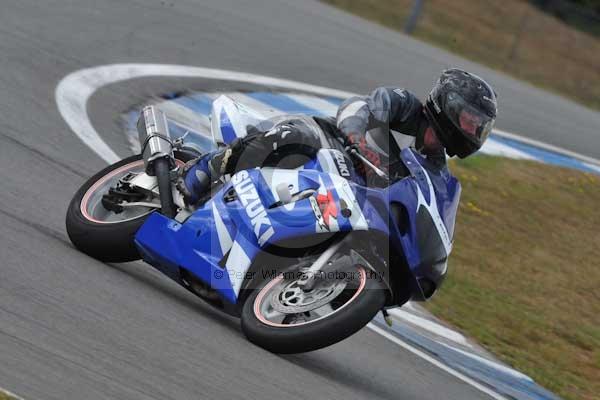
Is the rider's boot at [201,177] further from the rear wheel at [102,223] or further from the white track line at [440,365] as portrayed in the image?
the white track line at [440,365]

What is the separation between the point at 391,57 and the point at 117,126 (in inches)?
339

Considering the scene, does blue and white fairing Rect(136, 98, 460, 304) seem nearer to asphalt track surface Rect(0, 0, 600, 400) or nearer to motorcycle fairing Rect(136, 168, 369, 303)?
motorcycle fairing Rect(136, 168, 369, 303)

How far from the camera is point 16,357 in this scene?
4273 mm

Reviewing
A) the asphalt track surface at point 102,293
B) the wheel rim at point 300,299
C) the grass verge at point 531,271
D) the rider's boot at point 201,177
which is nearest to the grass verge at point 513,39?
the grass verge at point 531,271

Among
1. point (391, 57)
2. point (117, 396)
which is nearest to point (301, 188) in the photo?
point (117, 396)

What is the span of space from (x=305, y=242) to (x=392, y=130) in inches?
31.6

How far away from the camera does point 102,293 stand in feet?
18.1

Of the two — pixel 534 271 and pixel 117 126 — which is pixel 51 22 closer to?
pixel 117 126

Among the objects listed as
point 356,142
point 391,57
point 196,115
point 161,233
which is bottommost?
point 391,57

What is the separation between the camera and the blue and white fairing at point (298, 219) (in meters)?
5.53

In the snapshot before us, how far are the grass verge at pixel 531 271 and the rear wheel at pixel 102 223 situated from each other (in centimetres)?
319

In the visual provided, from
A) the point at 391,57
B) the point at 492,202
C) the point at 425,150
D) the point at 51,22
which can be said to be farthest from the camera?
the point at 391,57

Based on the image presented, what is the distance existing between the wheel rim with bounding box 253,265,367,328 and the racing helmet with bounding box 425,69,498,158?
2.80 ft

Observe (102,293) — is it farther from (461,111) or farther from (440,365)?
(440,365)
